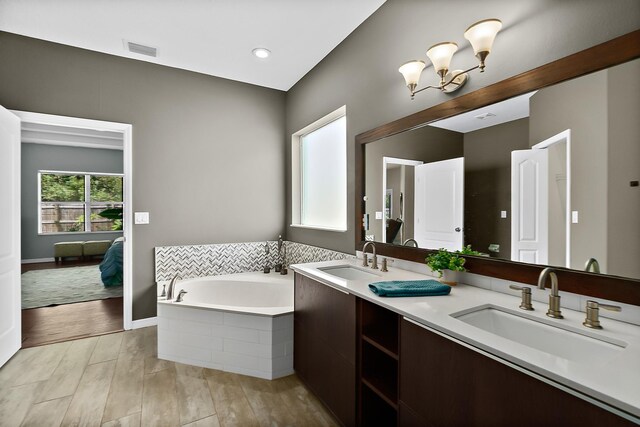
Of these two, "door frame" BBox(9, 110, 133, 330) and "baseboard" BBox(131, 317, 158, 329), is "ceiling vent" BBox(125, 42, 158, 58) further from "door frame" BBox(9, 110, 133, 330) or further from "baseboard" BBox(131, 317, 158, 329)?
"baseboard" BBox(131, 317, 158, 329)

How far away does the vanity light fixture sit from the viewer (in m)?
1.45

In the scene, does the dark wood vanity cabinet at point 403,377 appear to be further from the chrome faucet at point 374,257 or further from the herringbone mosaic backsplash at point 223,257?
the herringbone mosaic backsplash at point 223,257

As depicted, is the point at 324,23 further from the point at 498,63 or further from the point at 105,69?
the point at 105,69

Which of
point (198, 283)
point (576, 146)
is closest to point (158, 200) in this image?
point (198, 283)

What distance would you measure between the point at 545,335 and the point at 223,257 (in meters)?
3.15

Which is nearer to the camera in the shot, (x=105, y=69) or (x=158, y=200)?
(x=105, y=69)

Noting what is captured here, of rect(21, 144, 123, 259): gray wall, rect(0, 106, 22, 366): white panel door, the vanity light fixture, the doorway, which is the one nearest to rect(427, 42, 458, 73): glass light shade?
the vanity light fixture

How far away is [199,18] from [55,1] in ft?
3.33

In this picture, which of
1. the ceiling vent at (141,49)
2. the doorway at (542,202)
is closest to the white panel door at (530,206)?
the doorway at (542,202)

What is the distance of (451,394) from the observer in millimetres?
1067

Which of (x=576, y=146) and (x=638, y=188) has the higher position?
(x=576, y=146)

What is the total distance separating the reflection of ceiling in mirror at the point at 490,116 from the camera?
1.42m

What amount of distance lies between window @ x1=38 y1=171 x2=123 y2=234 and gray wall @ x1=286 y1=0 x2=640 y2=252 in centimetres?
566

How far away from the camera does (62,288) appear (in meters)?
4.66
